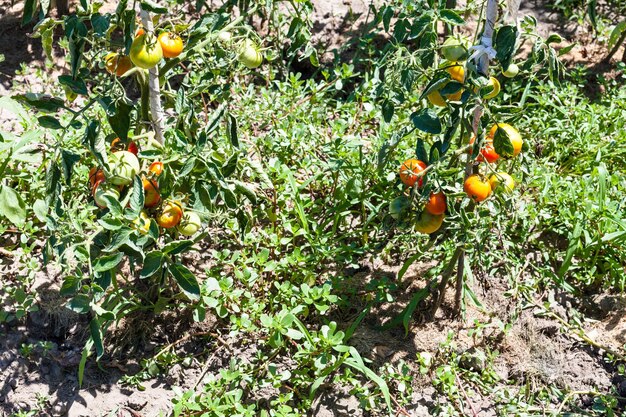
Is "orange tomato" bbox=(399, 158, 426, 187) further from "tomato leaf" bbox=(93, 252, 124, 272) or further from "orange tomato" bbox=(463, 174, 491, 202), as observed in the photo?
"tomato leaf" bbox=(93, 252, 124, 272)

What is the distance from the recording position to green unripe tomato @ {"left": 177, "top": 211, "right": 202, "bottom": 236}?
2.46 m

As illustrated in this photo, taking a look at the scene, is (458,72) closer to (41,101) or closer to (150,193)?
(150,193)

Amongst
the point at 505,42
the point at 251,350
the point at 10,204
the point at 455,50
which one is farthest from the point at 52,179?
the point at 505,42

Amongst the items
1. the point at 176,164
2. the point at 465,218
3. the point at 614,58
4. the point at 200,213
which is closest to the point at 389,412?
the point at 465,218

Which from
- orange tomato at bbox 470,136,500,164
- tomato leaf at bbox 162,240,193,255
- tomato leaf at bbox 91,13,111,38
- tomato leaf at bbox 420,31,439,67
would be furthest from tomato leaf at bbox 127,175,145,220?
orange tomato at bbox 470,136,500,164

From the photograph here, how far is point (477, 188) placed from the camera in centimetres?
241

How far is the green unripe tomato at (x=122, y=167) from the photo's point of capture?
228cm

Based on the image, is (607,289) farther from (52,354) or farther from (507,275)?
(52,354)

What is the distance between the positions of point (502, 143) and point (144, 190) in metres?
1.04

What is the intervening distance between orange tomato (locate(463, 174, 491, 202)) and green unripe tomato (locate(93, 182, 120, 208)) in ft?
3.39

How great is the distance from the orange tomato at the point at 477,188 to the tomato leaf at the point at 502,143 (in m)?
0.16

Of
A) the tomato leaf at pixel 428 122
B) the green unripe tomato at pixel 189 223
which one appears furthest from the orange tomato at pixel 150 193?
the tomato leaf at pixel 428 122

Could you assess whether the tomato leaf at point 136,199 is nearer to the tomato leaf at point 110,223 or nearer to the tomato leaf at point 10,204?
the tomato leaf at point 110,223

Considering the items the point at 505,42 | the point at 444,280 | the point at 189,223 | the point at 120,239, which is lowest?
the point at 444,280
